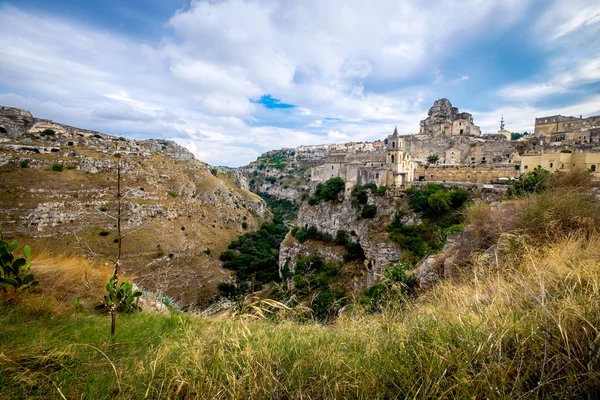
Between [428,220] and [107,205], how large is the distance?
119 ft

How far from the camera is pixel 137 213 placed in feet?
A: 103

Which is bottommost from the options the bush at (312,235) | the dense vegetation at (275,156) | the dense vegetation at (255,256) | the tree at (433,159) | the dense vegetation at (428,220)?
the dense vegetation at (255,256)

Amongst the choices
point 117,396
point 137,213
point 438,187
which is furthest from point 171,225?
point 117,396

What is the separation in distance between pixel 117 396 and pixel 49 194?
37.8m

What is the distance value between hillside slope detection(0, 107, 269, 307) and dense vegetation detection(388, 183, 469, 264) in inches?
732

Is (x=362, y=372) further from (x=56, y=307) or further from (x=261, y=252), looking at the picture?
(x=261, y=252)

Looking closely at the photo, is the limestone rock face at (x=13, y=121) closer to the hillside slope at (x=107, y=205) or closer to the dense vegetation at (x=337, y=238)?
the hillside slope at (x=107, y=205)

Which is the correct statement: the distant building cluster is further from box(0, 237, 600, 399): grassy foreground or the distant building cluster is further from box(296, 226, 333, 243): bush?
box(0, 237, 600, 399): grassy foreground

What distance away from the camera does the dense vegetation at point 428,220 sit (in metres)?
17.3

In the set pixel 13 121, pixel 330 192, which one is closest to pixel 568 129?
pixel 330 192

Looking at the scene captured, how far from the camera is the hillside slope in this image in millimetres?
24625

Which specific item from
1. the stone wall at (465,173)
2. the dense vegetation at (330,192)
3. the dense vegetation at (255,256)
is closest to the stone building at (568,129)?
the stone wall at (465,173)

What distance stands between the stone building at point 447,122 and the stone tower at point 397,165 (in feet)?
38.7

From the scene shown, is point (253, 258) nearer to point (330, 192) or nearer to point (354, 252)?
point (330, 192)
